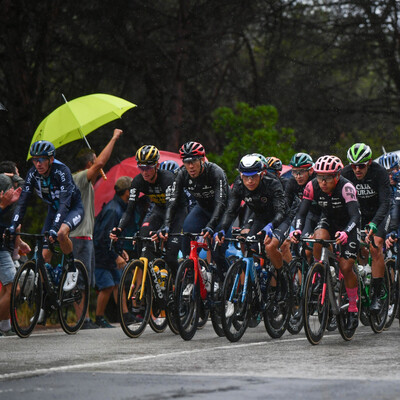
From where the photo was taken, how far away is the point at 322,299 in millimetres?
10742

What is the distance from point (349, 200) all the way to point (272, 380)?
410 cm

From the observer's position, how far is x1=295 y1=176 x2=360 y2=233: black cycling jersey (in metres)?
11.2

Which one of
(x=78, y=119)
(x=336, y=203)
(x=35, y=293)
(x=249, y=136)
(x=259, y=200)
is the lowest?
(x=35, y=293)

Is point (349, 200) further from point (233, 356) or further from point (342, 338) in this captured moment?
point (233, 356)

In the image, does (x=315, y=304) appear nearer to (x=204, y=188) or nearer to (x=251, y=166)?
(x=251, y=166)

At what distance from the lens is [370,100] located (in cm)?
2589

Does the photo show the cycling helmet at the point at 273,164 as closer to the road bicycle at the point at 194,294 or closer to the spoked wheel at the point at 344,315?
the road bicycle at the point at 194,294

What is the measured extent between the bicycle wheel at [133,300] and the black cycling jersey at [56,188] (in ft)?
3.64

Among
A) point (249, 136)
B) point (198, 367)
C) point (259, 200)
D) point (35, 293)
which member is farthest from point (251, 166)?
point (249, 136)

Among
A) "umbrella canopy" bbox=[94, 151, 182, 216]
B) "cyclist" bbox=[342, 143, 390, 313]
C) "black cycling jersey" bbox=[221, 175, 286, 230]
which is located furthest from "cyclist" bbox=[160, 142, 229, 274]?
"umbrella canopy" bbox=[94, 151, 182, 216]

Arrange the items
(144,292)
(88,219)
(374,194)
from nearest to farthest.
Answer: (144,292)
(374,194)
(88,219)

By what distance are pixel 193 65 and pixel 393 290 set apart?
37.7 ft

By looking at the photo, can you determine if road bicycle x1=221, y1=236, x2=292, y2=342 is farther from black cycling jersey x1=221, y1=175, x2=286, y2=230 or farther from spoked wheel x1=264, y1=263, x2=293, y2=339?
black cycling jersey x1=221, y1=175, x2=286, y2=230

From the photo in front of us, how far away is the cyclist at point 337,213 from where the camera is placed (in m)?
11.1
